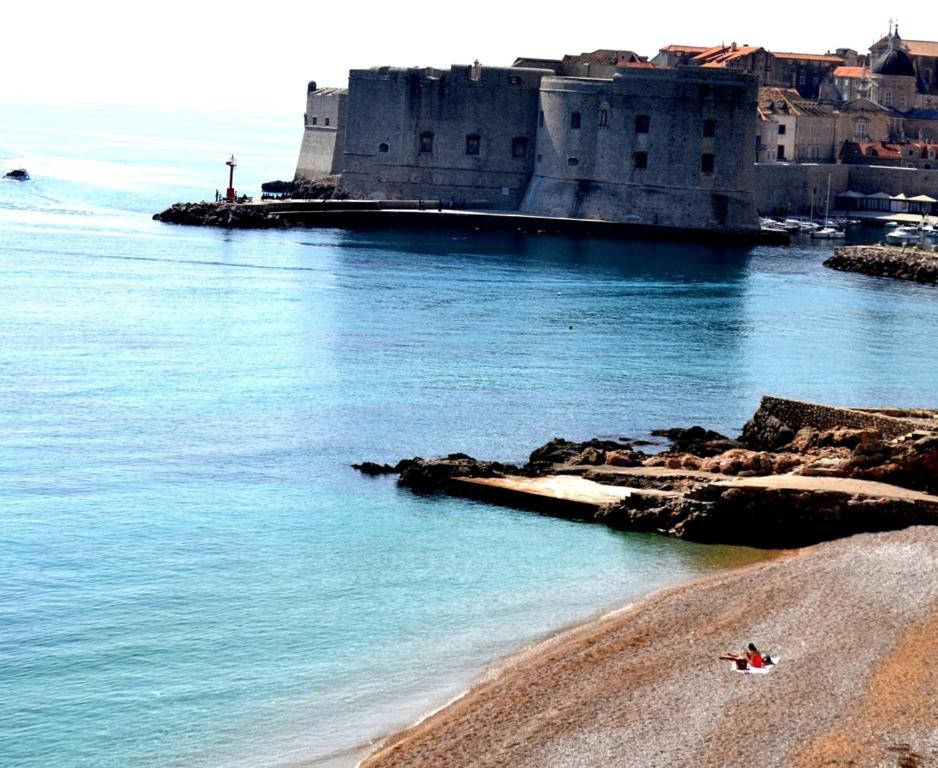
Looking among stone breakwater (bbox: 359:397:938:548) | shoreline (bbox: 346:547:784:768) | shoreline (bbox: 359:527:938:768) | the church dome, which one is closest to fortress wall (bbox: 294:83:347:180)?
the church dome

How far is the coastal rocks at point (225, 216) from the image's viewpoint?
5122 centimetres

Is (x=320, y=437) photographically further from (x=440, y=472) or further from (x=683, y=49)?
(x=683, y=49)

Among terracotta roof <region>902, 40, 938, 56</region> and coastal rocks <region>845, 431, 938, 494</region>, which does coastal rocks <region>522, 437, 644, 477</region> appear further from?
terracotta roof <region>902, 40, 938, 56</region>

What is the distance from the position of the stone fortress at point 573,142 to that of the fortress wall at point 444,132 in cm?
4

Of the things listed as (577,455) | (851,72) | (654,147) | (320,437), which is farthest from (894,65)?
(577,455)

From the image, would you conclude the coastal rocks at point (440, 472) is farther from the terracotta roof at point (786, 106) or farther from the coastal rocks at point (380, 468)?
the terracotta roof at point (786, 106)

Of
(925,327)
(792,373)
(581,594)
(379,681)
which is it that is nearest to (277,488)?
(581,594)

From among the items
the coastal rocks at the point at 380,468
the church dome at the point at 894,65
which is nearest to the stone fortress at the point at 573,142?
the church dome at the point at 894,65

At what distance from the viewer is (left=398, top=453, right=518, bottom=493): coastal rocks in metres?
18.8

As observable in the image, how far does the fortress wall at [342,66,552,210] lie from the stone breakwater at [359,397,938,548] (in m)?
32.7

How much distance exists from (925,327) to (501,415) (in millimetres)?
15085

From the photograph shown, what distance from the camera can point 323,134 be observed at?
59875mm

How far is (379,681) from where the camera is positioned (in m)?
13.0

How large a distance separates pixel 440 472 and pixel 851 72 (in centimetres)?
5902
